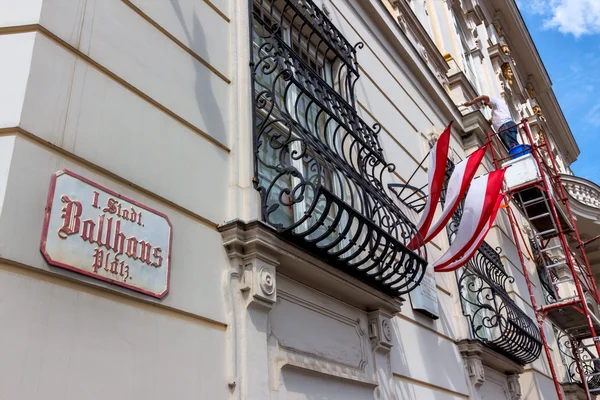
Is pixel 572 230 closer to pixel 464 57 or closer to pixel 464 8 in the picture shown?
pixel 464 57

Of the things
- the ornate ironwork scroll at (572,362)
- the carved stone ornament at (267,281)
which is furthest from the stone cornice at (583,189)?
the carved stone ornament at (267,281)

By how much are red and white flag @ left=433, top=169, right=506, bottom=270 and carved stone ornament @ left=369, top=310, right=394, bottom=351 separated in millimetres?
1242

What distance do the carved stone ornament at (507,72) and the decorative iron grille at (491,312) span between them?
9292mm

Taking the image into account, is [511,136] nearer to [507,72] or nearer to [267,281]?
[507,72]

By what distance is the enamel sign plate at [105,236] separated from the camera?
2.59 meters

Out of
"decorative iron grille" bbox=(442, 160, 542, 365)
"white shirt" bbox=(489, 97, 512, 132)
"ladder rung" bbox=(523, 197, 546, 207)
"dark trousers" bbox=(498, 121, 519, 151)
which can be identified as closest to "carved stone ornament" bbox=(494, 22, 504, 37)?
"dark trousers" bbox=(498, 121, 519, 151)

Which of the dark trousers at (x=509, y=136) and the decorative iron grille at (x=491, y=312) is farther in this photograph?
the dark trousers at (x=509, y=136)

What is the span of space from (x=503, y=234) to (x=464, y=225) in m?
5.14

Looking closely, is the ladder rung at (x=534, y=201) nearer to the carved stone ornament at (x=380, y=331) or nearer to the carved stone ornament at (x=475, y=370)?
the carved stone ornament at (x=475, y=370)

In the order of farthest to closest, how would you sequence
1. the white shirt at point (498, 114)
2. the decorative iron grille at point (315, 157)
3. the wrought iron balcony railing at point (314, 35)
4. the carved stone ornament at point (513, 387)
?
the white shirt at point (498, 114), the carved stone ornament at point (513, 387), the wrought iron balcony railing at point (314, 35), the decorative iron grille at point (315, 157)

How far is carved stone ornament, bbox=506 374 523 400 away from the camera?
26.9 ft

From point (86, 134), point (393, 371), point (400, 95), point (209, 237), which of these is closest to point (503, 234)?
point (400, 95)

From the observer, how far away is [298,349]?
394 cm

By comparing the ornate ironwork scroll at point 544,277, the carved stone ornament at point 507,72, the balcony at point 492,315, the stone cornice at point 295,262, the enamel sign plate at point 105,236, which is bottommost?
the enamel sign plate at point 105,236
